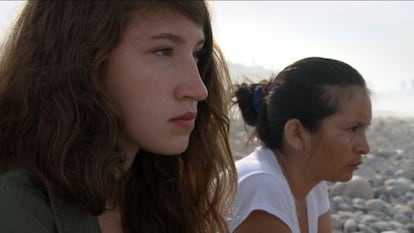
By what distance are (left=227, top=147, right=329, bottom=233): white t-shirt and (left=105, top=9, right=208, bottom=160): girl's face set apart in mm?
1156

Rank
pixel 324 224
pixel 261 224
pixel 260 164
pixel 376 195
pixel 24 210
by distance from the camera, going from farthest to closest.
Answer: pixel 376 195 → pixel 324 224 → pixel 260 164 → pixel 261 224 → pixel 24 210

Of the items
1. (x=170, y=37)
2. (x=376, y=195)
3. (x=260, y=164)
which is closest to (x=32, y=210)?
(x=170, y=37)

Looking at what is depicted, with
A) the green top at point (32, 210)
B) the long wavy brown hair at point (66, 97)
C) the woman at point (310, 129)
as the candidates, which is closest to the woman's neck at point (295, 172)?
the woman at point (310, 129)

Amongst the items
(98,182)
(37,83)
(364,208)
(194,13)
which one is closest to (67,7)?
(37,83)

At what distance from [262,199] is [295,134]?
40 centimetres

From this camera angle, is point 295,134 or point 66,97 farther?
point 295,134

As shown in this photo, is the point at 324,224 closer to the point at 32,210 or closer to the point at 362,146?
the point at 362,146

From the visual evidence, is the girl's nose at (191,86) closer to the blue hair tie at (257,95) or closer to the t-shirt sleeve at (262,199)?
the t-shirt sleeve at (262,199)

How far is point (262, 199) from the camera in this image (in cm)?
304

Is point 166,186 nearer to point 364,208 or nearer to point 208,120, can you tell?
point 208,120

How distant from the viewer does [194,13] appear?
75.0 inches

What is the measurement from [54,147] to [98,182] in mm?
141

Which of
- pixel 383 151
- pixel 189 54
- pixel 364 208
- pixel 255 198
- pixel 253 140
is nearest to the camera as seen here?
pixel 189 54

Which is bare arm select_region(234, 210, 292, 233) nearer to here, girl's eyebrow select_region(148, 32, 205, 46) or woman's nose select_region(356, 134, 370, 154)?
woman's nose select_region(356, 134, 370, 154)
